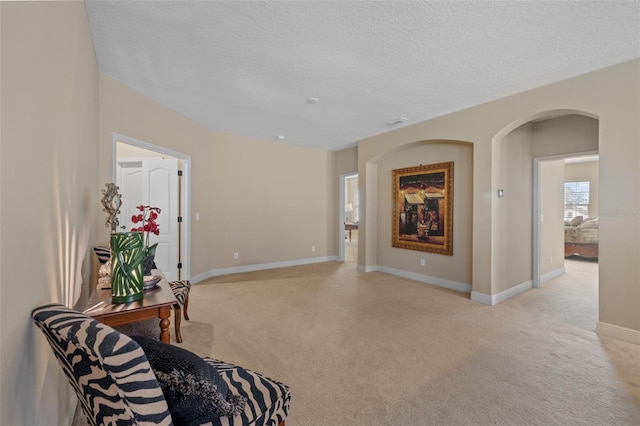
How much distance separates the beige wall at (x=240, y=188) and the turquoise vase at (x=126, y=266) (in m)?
1.89

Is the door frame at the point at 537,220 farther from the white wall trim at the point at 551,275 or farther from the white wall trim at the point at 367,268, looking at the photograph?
the white wall trim at the point at 367,268

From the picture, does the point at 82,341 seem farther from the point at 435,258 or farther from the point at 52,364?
the point at 435,258

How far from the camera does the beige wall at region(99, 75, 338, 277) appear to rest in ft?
11.9

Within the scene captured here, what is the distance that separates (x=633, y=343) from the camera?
8.93 feet

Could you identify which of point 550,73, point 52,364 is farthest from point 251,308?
point 550,73

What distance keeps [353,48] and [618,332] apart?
148 inches

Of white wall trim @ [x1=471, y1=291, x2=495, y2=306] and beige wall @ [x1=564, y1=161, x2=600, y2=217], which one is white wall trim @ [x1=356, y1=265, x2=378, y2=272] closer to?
white wall trim @ [x1=471, y1=291, x2=495, y2=306]

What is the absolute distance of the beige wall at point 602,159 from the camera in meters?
2.75

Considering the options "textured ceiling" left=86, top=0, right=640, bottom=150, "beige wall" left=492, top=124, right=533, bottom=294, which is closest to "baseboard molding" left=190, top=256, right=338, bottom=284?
"textured ceiling" left=86, top=0, right=640, bottom=150

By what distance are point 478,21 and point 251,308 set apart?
369 cm

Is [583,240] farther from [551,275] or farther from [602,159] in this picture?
[602,159]

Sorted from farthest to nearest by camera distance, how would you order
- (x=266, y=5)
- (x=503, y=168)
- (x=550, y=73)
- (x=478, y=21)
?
(x=503, y=168)
(x=550, y=73)
(x=478, y=21)
(x=266, y=5)

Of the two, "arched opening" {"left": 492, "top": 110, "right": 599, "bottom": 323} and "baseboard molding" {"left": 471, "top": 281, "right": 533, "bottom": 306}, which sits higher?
"arched opening" {"left": 492, "top": 110, "right": 599, "bottom": 323}

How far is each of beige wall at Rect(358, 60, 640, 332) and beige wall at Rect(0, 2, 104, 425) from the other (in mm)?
4264
